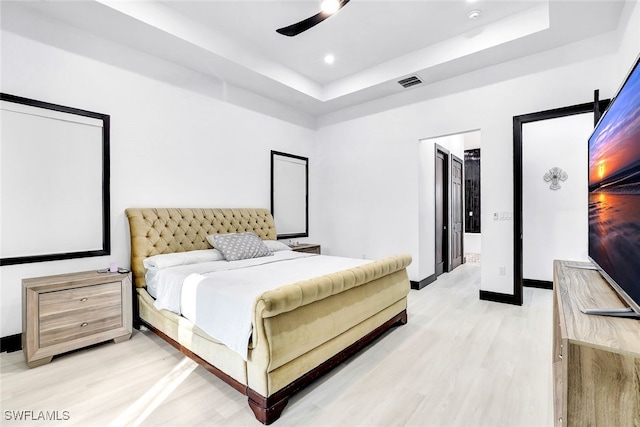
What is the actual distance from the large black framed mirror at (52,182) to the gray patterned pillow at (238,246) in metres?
1.10

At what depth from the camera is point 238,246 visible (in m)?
3.54

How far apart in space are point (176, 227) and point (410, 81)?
3.72 m

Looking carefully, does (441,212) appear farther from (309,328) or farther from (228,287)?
(228,287)

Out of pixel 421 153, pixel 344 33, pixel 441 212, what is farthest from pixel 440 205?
pixel 344 33

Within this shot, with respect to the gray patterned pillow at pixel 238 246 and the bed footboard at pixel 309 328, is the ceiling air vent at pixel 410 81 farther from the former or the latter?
the gray patterned pillow at pixel 238 246

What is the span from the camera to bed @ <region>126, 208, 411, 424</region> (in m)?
1.75

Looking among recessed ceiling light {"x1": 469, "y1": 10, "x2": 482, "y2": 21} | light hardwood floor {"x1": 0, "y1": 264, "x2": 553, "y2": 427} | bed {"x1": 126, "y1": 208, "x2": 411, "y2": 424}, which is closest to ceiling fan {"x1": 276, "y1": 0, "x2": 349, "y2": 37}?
recessed ceiling light {"x1": 469, "y1": 10, "x2": 482, "y2": 21}

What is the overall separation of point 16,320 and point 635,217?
4258mm

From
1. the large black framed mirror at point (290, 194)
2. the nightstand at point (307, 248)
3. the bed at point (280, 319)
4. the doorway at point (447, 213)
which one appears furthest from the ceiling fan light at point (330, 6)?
the doorway at point (447, 213)

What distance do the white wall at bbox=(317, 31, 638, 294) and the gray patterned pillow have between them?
210cm

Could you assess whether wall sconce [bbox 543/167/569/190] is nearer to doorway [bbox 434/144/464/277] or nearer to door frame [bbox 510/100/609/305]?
door frame [bbox 510/100/609/305]

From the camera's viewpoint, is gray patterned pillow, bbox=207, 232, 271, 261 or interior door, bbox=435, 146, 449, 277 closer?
gray patterned pillow, bbox=207, 232, 271, 261

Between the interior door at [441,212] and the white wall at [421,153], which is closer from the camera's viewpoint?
the white wall at [421,153]

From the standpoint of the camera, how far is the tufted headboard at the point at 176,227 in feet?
10.4
